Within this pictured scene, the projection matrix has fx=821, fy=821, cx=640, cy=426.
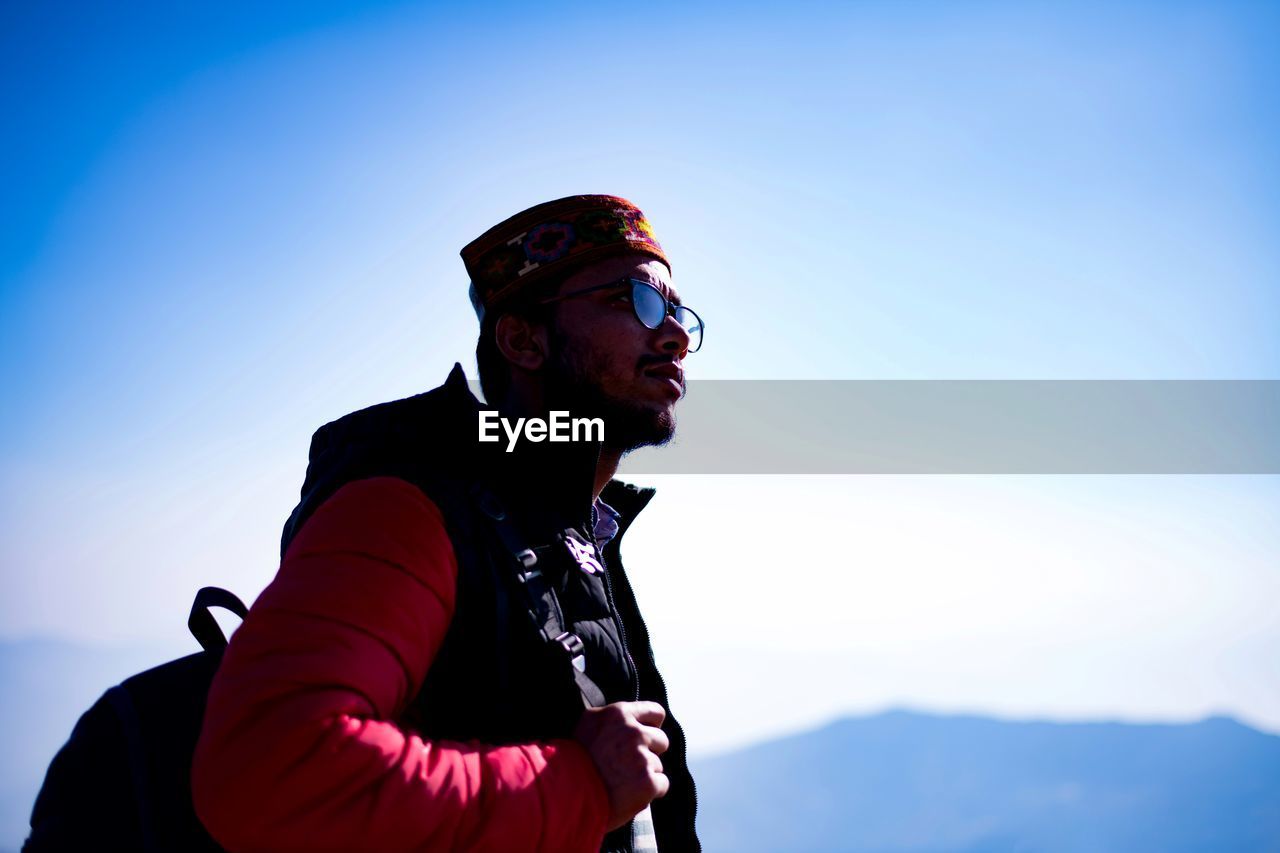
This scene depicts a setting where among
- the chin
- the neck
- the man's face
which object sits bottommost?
the neck

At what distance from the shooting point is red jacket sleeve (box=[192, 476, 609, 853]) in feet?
5.86

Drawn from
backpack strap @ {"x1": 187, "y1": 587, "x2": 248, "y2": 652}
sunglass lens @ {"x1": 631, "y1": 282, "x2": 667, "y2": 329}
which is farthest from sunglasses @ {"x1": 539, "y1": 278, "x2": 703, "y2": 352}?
backpack strap @ {"x1": 187, "y1": 587, "x2": 248, "y2": 652}

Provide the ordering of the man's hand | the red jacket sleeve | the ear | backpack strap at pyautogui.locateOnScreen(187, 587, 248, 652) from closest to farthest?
the red jacket sleeve, the man's hand, backpack strap at pyautogui.locateOnScreen(187, 587, 248, 652), the ear

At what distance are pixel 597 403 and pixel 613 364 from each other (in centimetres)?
19

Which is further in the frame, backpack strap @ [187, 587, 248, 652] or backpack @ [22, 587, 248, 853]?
backpack strap @ [187, 587, 248, 652]

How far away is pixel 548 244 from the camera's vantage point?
3594mm

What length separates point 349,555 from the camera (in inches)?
Result: 81.4

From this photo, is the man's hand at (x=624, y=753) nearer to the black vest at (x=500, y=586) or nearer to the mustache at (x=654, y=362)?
the black vest at (x=500, y=586)

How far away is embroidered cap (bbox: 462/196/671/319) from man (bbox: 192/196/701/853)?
71 millimetres

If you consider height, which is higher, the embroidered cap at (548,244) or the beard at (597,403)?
the embroidered cap at (548,244)

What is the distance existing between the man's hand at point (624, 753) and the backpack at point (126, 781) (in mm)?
966

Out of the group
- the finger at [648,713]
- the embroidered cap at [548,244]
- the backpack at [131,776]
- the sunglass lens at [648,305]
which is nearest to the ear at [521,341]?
the embroidered cap at [548,244]

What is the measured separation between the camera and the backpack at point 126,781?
1.97 meters

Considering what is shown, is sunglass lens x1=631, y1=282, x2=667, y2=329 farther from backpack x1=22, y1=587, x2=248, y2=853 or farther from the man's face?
backpack x1=22, y1=587, x2=248, y2=853
